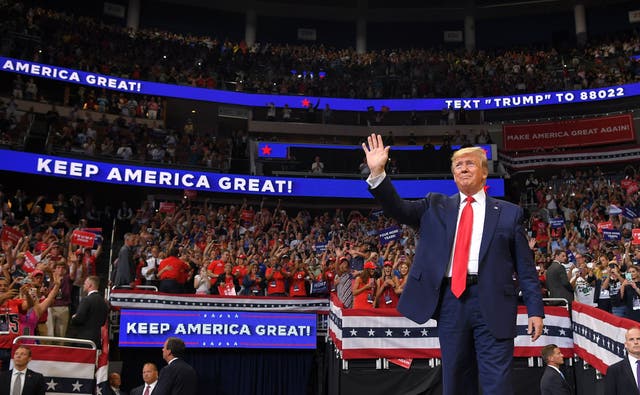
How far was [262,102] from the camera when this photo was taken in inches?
1121

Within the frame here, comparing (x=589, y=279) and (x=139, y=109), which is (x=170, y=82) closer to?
(x=139, y=109)

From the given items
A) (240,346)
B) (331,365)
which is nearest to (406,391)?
(331,365)

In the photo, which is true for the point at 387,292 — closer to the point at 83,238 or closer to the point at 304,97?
the point at 83,238

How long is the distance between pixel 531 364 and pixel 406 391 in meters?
2.05

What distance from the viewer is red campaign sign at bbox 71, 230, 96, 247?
38.0ft

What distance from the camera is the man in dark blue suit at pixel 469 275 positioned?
2957 mm

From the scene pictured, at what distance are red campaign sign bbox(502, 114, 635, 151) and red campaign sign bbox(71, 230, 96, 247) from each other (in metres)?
21.7

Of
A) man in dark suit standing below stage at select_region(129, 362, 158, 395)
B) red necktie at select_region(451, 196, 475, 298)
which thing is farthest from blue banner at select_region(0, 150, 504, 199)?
red necktie at select_region(451, 196, 475, 298)

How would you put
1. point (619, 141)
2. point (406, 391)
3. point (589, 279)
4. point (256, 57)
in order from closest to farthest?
point (406, 391) → point (589, 279) → point (619, 141) → point (256, 57)

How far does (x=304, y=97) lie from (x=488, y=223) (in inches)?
1030

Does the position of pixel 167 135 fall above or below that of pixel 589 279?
above

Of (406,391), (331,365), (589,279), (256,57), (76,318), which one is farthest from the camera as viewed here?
(256,57)

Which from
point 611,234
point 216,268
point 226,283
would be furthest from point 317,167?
point 226,283

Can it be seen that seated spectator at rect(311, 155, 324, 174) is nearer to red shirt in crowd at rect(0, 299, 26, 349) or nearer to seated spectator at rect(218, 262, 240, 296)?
seated spectator at rect(218, 262, 240, 296)
